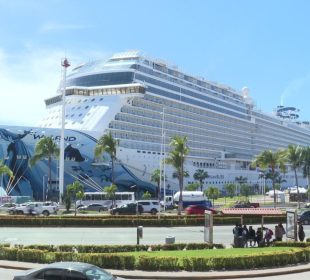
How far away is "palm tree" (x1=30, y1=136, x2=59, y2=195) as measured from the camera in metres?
65.4

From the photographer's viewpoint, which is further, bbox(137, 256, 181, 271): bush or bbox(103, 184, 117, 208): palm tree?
bbox(103, 184, 117, 208): palm tree

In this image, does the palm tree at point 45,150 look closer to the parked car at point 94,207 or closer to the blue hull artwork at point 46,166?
the blue hull artwork at point 46,166

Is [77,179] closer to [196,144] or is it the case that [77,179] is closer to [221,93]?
[196,144]

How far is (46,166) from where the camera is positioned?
70.3 metres

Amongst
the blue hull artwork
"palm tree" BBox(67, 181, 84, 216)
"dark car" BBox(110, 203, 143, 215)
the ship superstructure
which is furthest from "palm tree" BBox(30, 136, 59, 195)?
"dark car" BBox(110, 203, 143, 215)

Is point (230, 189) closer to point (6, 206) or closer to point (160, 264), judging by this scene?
point (6, 206)

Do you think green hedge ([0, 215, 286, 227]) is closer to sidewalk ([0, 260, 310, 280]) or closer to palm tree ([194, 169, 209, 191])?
sidewalk ([0, 260, 310, 280])

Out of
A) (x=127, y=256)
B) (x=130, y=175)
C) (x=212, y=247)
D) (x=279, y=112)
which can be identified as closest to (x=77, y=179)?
(x=130, y=175)

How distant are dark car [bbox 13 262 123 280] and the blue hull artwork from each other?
184ft

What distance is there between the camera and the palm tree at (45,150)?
65.4 m

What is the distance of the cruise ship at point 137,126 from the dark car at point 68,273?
56.7m

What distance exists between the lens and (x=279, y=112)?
169250 millimetres

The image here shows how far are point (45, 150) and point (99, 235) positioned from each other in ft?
120

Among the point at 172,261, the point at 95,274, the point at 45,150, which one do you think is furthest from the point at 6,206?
the point at 95,274
